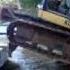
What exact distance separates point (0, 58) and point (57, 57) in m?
1.34

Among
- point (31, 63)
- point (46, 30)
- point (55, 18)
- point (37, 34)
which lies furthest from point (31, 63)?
point (55, 18)

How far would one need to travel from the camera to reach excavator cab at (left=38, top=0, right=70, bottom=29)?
6758 mm

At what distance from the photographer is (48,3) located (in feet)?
23.4

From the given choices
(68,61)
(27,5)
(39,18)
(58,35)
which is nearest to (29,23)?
(39,18)

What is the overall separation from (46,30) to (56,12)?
489mm

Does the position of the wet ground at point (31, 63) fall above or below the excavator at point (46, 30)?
below

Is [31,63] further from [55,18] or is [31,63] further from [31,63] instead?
[55,18]

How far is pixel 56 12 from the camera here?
272 inches

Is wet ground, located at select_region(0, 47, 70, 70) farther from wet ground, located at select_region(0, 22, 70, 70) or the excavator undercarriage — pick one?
the excavator undercarriage

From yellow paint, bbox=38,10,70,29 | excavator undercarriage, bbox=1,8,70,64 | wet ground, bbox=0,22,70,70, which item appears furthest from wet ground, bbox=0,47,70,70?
yellow paint, bbox=38,10,70,29

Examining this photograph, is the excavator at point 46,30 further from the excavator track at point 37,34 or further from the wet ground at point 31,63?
the wet ground at point 31,63

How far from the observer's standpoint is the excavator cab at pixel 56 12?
266 inches

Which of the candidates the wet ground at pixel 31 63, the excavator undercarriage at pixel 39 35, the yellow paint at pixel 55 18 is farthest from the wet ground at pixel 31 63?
the yellow paint at pixel 55 18

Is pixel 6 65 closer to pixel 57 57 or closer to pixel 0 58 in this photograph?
pixel 0 58
